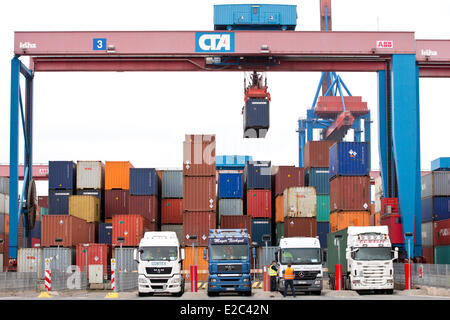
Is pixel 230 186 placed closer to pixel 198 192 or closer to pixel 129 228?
pixel 198 192

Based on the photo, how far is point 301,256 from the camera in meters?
28.1

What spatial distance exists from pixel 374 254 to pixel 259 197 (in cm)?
1912

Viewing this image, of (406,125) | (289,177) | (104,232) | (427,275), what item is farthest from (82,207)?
(427,275)

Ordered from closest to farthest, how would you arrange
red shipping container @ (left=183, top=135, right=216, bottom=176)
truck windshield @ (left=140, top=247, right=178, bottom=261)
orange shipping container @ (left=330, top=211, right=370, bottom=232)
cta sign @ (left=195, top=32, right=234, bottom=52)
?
truck windshield @ (left=140, top=247, right=178, bottom=261) → orange shipping container @ (left=330, top=211, right=370, bottom=232) → cta sign @ (left=195, top=32, right=234, bottom=52) → red shipping container @ (left=183, top=135, right=216, bottom=176)

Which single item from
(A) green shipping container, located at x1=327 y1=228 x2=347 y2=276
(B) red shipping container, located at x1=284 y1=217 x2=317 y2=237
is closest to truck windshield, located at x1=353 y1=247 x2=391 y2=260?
(A) green shipping container, located at x1=327 y1=228 x2=347 y2=276

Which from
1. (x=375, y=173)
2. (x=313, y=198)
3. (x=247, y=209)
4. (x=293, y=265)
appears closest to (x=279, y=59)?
(x=313, y=198)

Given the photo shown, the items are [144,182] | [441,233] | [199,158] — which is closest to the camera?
[199,158]

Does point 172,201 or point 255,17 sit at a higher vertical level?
point 255,17

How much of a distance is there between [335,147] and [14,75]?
17873mm

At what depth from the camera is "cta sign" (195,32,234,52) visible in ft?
125

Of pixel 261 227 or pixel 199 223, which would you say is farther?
pixel 261 227

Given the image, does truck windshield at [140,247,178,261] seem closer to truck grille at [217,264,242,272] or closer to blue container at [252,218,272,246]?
truck grille at [217,264,242,272]

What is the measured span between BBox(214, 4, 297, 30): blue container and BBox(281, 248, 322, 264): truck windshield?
1638 centimetres

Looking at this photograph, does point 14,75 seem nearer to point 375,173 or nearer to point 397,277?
point 397,277
